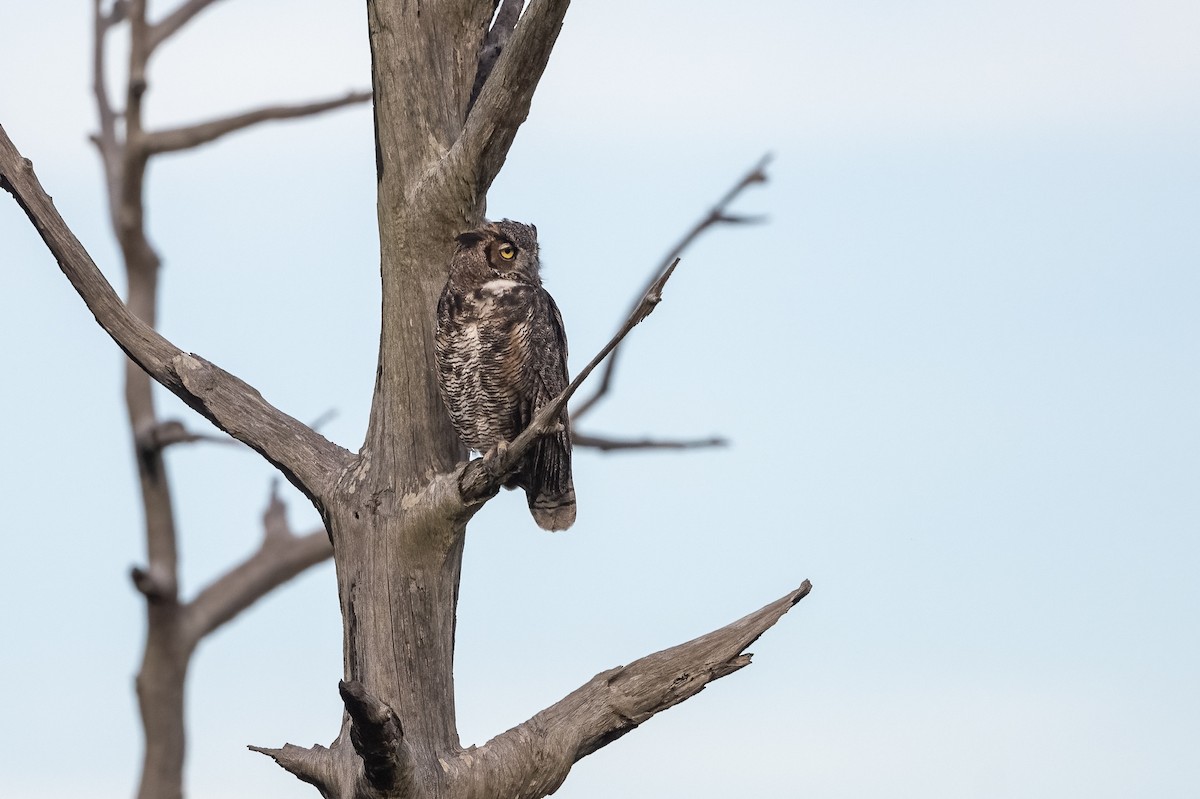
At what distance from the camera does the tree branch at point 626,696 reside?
163 inches

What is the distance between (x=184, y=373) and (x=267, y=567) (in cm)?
475

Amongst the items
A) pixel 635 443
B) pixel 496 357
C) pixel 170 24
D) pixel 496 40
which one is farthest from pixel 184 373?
pixel 170 24

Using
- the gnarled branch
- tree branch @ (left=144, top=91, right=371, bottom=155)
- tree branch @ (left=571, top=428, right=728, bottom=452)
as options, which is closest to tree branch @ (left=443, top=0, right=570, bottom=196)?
the gnarled branch

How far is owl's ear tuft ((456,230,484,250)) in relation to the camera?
4.28 metres

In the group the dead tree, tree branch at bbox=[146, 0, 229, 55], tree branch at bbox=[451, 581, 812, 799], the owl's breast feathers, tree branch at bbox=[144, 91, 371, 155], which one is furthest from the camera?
tree branch at bbox=[146, 0, 229, 55]

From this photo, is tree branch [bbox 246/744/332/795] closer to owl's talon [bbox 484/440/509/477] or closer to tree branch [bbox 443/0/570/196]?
owl's talon [bbox 484/440/509/477]

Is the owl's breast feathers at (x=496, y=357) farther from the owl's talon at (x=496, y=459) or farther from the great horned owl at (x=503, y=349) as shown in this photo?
the owl's talon at (x=496, y=459)

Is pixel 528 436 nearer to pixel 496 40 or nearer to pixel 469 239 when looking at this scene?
pixel 469 239

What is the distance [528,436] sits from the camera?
11.9 feet

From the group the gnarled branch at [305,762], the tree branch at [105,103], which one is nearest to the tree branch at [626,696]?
the gnarled branch at [305,762]

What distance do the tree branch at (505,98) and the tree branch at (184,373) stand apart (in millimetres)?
1040

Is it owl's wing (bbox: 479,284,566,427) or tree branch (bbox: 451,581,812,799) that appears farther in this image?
owl's wing (bbox: 479,284,566,427)

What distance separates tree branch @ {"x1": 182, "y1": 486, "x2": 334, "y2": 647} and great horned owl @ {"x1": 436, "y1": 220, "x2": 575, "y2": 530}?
4.65 m

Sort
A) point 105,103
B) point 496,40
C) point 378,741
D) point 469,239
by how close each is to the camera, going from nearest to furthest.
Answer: point 378,741 → point 469,239 → point 496,40 → point 105,103
